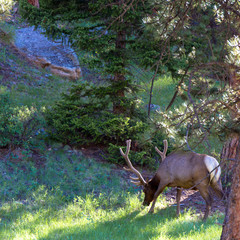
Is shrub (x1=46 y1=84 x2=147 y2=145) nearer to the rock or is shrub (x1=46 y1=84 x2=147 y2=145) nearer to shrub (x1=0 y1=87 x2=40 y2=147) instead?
shrub (x1=0 y1=87 x2=40 y2=147)

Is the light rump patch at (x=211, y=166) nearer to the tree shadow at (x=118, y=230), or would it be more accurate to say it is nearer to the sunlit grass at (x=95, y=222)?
the sunlit grass at (x=95, y=222)

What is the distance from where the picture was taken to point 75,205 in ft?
24.3

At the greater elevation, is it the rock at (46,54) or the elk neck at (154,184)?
the rock at (46,54)

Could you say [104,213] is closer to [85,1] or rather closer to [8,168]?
[8,168]

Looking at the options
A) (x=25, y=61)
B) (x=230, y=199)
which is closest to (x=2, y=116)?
(x=230, y=199)

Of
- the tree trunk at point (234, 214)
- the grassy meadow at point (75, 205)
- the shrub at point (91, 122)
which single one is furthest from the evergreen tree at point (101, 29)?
the tree trunk at point (234, 214)

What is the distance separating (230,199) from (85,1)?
7.31 m

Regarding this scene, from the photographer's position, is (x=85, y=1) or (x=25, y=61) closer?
(x=85, y=1)

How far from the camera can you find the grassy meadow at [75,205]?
19.0 feet

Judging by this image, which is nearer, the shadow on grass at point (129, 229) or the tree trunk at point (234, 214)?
the tree trunk at point (234, 214)

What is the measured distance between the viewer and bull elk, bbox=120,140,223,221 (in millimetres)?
7113

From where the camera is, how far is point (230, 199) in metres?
4.38

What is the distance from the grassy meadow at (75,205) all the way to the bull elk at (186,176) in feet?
1.40

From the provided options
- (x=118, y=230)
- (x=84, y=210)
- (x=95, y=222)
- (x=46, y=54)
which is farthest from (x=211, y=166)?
(x=46, y=54)
